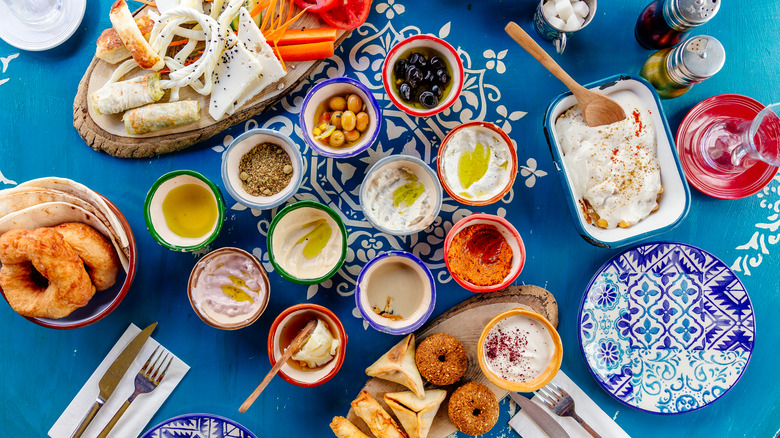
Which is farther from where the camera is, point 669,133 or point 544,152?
point 544,152

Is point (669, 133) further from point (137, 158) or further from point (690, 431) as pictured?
point (137, 158)

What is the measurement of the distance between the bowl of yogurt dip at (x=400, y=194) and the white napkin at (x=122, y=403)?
3.62 feet

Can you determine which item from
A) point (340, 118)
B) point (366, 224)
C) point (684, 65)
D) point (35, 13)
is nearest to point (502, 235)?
point (366, 224)

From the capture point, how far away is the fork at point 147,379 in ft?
6.29

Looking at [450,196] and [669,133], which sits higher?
[450,196]

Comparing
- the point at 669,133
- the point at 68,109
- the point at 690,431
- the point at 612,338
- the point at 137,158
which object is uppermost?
the point at 68,109

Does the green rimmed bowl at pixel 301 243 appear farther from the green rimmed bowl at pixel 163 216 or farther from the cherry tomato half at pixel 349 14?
the cherry tomato half at pixel 349 14

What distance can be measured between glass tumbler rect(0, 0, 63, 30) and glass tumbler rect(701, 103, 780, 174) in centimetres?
293

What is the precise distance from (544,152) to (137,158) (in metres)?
1.82

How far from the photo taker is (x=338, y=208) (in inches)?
80.5

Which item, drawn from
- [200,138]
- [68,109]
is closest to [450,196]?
[200,138]

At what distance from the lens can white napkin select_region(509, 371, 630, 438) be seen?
196 centimetres

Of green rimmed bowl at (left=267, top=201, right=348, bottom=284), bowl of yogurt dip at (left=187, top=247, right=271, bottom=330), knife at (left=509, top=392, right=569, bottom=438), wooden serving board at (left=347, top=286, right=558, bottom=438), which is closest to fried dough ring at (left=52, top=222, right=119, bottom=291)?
bowl of yogurt dip at (left=187, top=247, right=271, bottom=330)

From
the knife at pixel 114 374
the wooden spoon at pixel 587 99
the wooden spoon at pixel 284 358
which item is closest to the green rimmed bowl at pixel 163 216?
the knife at pixel 114 374
